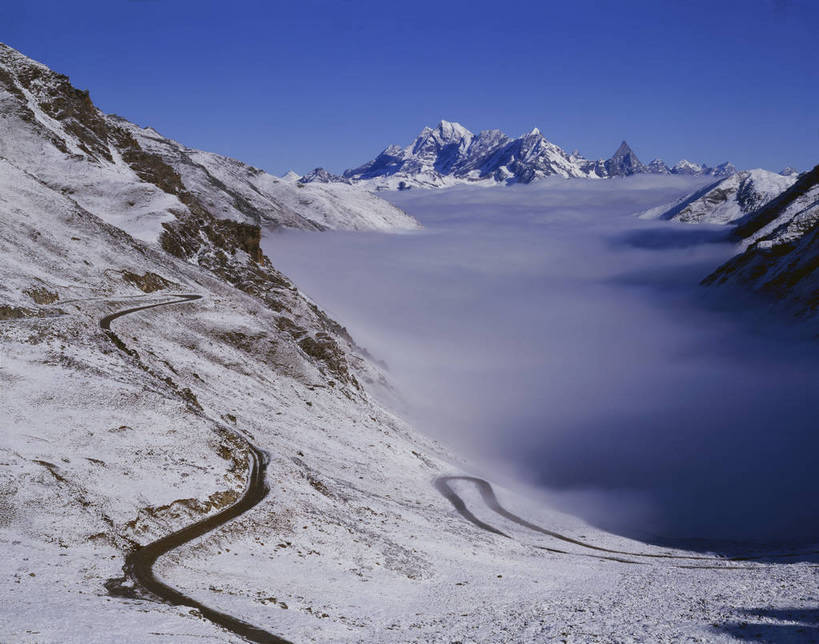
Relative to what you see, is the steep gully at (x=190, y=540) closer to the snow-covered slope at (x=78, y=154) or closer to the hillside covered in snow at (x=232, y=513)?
the hillside covered in snow at (x=232, y=513)

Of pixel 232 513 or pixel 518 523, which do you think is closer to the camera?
pixel 232 513

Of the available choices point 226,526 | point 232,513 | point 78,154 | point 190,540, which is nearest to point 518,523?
point 232,513

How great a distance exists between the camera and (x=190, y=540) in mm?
33781

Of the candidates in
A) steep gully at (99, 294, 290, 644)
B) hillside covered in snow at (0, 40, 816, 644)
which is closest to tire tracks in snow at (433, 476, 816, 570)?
hillside covered in snow at (0, 40, 816, 644)

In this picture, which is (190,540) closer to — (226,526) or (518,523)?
(226,526)

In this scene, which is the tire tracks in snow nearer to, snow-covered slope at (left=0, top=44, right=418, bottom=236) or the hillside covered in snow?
the hillside covered in snow

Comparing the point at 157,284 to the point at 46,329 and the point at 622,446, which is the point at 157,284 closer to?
the point at 46,329

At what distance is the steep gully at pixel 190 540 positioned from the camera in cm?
2595

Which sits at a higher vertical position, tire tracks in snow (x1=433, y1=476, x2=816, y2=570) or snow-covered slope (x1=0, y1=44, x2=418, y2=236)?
snow-covered slope (x1=0, y1=44, x2=418, y2=236)

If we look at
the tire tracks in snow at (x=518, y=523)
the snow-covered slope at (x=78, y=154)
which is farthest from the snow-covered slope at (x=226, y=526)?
the snow-covered slope at (x=78, y=154)

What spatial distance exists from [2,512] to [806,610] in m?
36.8

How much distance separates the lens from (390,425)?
102312mm

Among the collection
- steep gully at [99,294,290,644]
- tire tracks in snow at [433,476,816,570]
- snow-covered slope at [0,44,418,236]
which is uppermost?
snow-covered slope at [0,44,418,236]

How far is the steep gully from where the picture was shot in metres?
26.0
